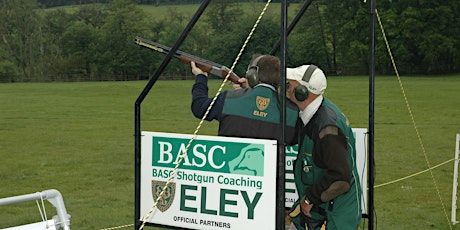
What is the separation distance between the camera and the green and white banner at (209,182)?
3.89m

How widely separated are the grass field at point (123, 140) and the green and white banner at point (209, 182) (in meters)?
4.81

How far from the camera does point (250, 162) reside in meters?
3.93

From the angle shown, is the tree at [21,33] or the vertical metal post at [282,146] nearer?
the vertical metal post at [282,146]

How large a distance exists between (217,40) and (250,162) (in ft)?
145

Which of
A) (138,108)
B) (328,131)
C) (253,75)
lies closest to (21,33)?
(138,108)

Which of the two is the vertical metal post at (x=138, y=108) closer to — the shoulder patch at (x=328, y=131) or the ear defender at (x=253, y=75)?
the ear defender at (x=253, y=75)

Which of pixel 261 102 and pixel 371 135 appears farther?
pixel 371 135

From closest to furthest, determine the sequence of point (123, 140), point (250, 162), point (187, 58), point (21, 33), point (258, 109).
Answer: point (250, 162)
point (258, 109)
point (187, 58)
point (123, 140)
point (21, 33)

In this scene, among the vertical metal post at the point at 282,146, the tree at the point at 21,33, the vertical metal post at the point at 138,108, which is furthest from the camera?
the tree at the point at 21,33

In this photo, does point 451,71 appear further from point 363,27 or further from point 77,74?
point 77,74

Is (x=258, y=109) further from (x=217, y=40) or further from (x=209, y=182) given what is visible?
(x=217, y=40)

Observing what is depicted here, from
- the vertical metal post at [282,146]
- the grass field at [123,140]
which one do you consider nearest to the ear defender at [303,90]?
the vertical metal post at [282,146]

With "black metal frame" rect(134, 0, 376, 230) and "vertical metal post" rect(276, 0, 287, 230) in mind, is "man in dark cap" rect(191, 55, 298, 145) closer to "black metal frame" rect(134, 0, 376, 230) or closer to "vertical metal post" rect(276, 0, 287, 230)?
"black metal frame" rect(134, 0, 376, 230)

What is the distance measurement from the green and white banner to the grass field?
4813 millimetres
